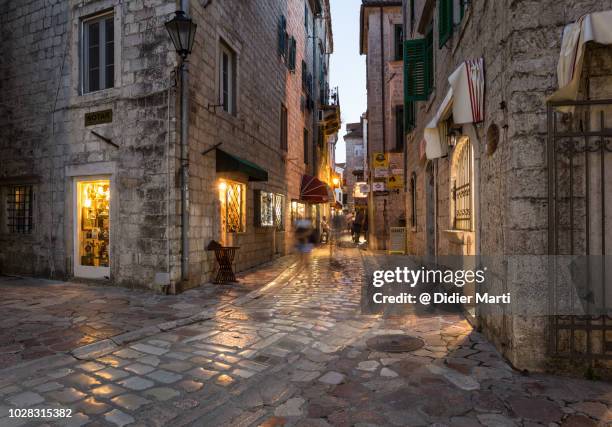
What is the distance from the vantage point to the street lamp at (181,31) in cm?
750

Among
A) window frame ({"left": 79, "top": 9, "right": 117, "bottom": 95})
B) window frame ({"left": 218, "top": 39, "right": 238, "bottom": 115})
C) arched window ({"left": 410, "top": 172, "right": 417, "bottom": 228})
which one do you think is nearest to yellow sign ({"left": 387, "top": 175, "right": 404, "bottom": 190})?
arched window ({"left": 410, "top": 172, "right": 417, "bottom": 228})

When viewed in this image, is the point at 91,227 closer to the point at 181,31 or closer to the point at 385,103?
the point at 181,31

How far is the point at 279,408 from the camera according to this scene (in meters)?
3.32

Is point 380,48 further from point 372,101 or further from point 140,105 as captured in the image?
point 140,105

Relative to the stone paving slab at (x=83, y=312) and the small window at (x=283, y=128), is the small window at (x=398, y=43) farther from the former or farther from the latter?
the stone paving slab at (x=83, y=312)

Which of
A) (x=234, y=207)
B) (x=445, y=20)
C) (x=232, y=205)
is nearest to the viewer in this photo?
(x=445, y=20)

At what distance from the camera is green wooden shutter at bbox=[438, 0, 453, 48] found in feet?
23.8

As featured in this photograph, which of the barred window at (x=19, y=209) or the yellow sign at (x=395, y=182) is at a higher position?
the yellow sign at (x=395, y=182)

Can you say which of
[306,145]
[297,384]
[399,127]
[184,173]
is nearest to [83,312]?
[184,173]

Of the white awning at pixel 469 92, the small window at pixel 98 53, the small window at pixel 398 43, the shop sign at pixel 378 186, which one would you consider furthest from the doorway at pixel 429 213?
the small window at pixel 398 43

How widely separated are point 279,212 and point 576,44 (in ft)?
41.8

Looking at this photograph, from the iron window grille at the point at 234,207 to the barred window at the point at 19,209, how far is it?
487cm

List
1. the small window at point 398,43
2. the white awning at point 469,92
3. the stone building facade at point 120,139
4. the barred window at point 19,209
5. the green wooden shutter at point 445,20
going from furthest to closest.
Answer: the small window at point 398,43
the barred window at point 19,209
the stone building facade at point 120,139
the green wooden shutter at point 445,20
the white awning at point 469,92

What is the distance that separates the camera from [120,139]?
8773 mm
